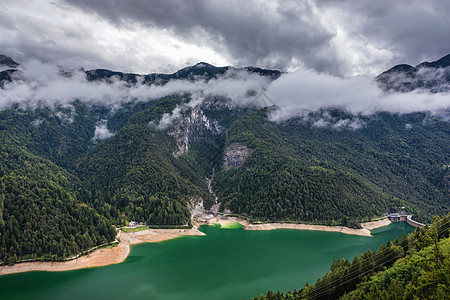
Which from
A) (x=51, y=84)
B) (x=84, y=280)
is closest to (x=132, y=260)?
(x=84, y=280)

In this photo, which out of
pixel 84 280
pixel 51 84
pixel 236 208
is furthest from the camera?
pixel 51 84

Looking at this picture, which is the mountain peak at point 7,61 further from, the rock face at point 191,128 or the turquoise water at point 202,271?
the turquoise water at point 202,271

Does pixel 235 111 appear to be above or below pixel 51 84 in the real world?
below

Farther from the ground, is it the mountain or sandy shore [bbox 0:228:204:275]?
the mountain

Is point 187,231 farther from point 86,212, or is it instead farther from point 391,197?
point 391,197

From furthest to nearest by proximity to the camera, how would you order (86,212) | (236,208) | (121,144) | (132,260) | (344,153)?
(344,153), (121,144), (236,208), (86,212), (132,260)

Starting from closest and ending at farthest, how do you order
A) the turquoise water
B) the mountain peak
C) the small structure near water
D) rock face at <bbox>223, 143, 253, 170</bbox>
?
the turquoise water → the small structure near water → rock face at <bbox>223, 143, 253, 170</bbox> → the mountain peak

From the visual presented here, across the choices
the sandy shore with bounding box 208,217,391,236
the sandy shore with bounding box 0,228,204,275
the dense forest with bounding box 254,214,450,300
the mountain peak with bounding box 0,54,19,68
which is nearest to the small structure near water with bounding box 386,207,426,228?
the sandy shore with bounding box 208,217,391,236

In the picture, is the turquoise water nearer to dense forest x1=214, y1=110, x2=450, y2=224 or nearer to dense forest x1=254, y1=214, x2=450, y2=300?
dense forest x1=254, y1=214, x2=450, y2=300
